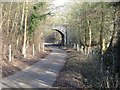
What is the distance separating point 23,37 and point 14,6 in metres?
7.07

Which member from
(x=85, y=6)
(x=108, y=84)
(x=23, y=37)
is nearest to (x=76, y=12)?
(x=85, y=6)

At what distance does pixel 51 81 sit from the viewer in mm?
15055

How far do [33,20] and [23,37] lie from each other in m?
3.55

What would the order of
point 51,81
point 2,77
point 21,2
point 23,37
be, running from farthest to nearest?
1. point 23,37
2. point 21,2
3. point 2,77
4. point 51,81

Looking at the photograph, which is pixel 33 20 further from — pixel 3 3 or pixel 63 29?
pixel 63 29

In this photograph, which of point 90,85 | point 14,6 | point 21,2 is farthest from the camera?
point 21,2

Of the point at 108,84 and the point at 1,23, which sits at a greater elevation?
the point at 1,23

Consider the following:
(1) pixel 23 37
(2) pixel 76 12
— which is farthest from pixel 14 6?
(2) pixel 76 12

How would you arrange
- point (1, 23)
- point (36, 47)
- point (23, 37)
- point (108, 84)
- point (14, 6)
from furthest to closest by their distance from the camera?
point (36, 47) < point (23, 37) < point (14, 6) < point (1, 23) < point (108, 84)

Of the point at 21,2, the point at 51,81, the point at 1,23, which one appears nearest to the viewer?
the point at 51,81

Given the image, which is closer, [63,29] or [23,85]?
[23,85]

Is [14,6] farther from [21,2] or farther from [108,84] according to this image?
[108,84]

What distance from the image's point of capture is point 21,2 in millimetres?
28016

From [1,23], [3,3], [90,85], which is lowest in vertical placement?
[90,85]
